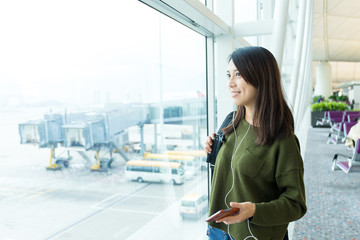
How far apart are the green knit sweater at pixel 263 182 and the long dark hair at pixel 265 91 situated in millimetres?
44

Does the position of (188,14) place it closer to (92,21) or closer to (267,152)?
(92,21)

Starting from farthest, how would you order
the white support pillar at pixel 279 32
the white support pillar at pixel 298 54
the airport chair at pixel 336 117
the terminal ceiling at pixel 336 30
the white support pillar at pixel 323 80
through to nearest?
the white support pillar at pixel 323 80
the terminal ceiling at pixel 336 30
the airport chair at pixel 336 117
the white support pillar at pixel 298 54
the white support pillar at pixel 279 32

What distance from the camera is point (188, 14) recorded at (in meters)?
1.89

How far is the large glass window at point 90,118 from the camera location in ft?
3.64

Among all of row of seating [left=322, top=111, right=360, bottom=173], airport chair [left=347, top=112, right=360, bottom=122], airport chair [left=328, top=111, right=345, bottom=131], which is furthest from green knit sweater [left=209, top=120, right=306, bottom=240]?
airport chair [left=328, top=111, right=345, bottom=131]

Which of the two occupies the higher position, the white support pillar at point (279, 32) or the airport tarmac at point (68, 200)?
the white support pillar at point (279, 32)

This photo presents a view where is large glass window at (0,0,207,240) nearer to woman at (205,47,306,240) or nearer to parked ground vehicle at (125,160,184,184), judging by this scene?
parked ground vehicle at (125,160,184,184)

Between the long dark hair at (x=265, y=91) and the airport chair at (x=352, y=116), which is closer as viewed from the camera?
the long dark hair at (x=265, y=91)

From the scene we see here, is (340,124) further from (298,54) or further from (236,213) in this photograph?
(236,213)

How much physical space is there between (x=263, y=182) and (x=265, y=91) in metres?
0.36

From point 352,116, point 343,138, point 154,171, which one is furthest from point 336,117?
point 154,171

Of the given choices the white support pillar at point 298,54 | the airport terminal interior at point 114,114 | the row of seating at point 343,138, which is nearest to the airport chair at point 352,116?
the row of seating at point 343,138

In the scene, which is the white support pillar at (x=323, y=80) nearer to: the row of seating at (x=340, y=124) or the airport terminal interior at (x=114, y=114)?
the row of seating at (x=340, y=124)

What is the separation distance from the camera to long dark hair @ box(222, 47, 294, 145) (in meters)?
1.22
